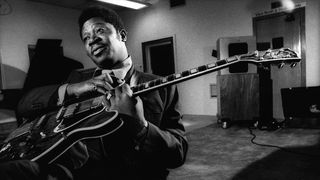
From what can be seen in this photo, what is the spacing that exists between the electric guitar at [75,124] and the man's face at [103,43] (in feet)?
0.84

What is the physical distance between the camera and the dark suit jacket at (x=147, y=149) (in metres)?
0.97

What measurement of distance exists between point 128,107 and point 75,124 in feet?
0.81

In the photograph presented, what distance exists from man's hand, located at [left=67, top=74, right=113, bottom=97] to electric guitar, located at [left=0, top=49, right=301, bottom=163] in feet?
0.16

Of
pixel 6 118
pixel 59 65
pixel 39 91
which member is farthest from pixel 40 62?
pixel 39 91

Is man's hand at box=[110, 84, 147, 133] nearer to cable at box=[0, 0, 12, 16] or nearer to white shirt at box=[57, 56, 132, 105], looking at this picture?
white shirt at box=[57, 56, 132, 105]

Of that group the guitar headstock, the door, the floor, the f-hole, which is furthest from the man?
the f-hole

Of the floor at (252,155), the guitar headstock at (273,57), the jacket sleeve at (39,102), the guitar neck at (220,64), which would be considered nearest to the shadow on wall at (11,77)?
the floor at (252,155)

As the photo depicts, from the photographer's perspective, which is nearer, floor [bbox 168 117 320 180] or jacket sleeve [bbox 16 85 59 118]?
jacket sleeve [bbox 16 85 59 118]

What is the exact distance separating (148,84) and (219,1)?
4694mm

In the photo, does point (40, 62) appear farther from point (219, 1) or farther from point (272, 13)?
point (272, 13)

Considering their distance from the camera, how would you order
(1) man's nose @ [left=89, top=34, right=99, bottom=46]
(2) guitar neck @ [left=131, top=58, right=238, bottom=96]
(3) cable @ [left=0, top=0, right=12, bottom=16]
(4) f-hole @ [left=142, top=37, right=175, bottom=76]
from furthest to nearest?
(4) f-hole @ [left=142, top=37, right=175, bottom=76]
(3) cable @ [left=0, top=0, right=12, bottom=16]
(1) man's nose @ [left=89, top=34, right=99, bottom=46]
(2) guitar neck @ [left=131, top=58, right=238, bottom=96]

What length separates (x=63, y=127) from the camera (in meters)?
0.98

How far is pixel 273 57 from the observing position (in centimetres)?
108

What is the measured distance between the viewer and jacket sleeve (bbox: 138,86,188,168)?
0.96 meters
